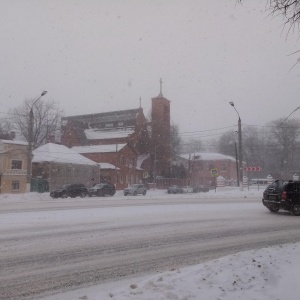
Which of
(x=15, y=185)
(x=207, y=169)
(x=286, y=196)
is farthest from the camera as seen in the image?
(x=207, y=169)

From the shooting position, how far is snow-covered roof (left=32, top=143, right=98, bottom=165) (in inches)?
1941

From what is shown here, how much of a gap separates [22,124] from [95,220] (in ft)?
198

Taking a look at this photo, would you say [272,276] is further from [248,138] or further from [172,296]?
[248,138]

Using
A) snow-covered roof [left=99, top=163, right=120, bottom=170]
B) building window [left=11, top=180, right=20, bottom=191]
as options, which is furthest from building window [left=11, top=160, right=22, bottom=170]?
snow-covered roof [left=99, top=163, right=120, bottom=170]

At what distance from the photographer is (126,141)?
7125 centimetres

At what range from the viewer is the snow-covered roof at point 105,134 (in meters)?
73.2

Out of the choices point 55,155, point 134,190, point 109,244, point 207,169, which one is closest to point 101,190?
point 134,190

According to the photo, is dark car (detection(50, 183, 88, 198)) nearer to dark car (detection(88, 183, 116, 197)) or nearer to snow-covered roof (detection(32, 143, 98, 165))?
dark car (detection(88, 183, 116, 197))

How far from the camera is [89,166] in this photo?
54656 millimetres

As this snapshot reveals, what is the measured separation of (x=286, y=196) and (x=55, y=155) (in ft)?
125

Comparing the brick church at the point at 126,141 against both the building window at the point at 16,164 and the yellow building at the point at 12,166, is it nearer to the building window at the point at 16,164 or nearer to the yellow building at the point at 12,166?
the yellow building at the point at 12,166

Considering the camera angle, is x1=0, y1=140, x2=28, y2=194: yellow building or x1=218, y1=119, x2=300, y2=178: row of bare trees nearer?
x1=0, y1=140, x2=28, y2=194: yellow building

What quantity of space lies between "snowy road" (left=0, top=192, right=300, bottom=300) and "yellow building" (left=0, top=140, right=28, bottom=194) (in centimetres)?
2915

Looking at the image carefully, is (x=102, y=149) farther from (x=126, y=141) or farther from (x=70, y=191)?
(x=70, y=191)
